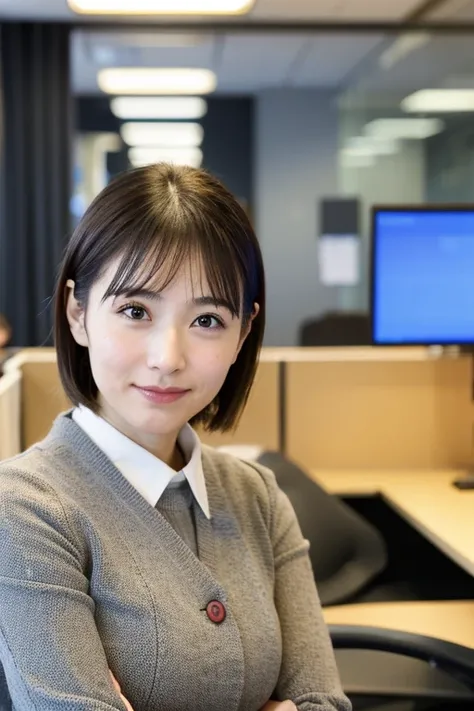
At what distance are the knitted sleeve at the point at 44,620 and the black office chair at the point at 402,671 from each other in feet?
2.38

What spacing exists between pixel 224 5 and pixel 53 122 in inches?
74.7

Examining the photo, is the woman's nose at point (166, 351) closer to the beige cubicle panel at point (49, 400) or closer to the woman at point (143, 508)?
the woman at point (143, 508)

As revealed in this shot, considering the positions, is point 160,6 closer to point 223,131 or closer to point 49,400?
point 49,400

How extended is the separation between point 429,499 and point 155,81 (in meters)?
4.91

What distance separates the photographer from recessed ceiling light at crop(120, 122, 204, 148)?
7.25 meters

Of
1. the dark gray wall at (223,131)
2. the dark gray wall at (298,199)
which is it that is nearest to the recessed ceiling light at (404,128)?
Result: the dark gray wall at (298,199)

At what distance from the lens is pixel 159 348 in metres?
0.99

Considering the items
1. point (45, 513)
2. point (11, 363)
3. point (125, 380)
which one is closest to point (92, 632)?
point (45, 513)

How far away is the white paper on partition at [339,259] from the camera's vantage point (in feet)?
21.4

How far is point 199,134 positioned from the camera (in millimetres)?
7324

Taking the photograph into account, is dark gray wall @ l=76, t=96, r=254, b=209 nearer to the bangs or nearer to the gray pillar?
the gray pillar

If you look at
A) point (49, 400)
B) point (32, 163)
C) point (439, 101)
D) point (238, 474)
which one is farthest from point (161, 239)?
point (439, 101)

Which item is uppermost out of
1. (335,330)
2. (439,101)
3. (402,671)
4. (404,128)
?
(439,101)

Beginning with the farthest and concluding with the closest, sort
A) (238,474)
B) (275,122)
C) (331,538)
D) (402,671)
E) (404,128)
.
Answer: (275,122) → (404,128) → (331,538) → (402,671) → (238,474)
